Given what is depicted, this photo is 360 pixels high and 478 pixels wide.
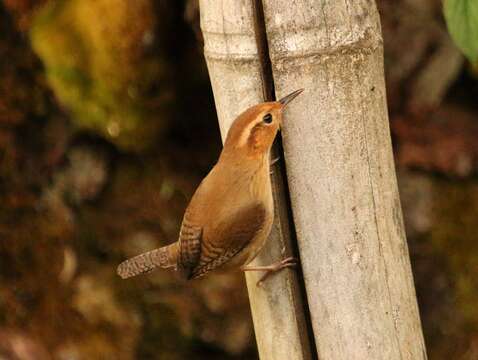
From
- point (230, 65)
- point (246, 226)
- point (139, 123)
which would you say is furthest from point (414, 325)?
point (139, 123)

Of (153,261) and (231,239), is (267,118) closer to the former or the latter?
(231,239)

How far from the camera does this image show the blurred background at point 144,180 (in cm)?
389

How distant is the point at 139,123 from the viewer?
3.89 m

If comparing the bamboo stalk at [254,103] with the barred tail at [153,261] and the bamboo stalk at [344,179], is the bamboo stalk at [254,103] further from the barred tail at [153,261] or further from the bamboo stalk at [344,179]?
the barred tail at [153,261]

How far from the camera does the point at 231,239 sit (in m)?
2.93

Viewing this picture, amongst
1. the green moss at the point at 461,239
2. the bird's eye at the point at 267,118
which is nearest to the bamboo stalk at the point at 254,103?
the bird's eye at the point at 267,118

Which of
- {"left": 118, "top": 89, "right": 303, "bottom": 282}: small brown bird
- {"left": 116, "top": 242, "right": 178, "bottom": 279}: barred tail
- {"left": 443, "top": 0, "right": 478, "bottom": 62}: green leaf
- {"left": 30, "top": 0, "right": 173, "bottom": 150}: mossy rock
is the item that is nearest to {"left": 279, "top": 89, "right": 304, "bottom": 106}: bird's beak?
{"left": 118, "top": 89, "right": 303, "bottom": 282}: small brown bird

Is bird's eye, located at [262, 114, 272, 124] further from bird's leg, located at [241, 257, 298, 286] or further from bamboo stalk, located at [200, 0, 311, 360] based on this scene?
bird's leg, located at [241, 257, 298, 286]

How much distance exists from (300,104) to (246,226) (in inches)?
16.5

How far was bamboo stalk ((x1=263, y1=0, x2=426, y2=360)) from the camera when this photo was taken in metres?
2.55

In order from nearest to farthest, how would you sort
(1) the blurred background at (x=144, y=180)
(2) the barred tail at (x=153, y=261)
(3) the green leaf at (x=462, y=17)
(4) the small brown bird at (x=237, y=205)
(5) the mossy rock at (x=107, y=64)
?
1. (3) the green leaf at (x=462, y=17)
2. (4) the small brown bird at (x=237, y=205)
3. (2) the barred tail at (x=153, y=261)
4. (5) the mossy rock at (x=107, y=64)
5. (1) the blurred background at (x=144, y=180)

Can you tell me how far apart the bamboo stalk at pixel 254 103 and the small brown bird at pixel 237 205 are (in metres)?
0.06

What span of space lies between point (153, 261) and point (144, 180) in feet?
3.04

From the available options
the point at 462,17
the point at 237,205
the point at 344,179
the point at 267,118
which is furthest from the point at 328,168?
the point at 462,17
